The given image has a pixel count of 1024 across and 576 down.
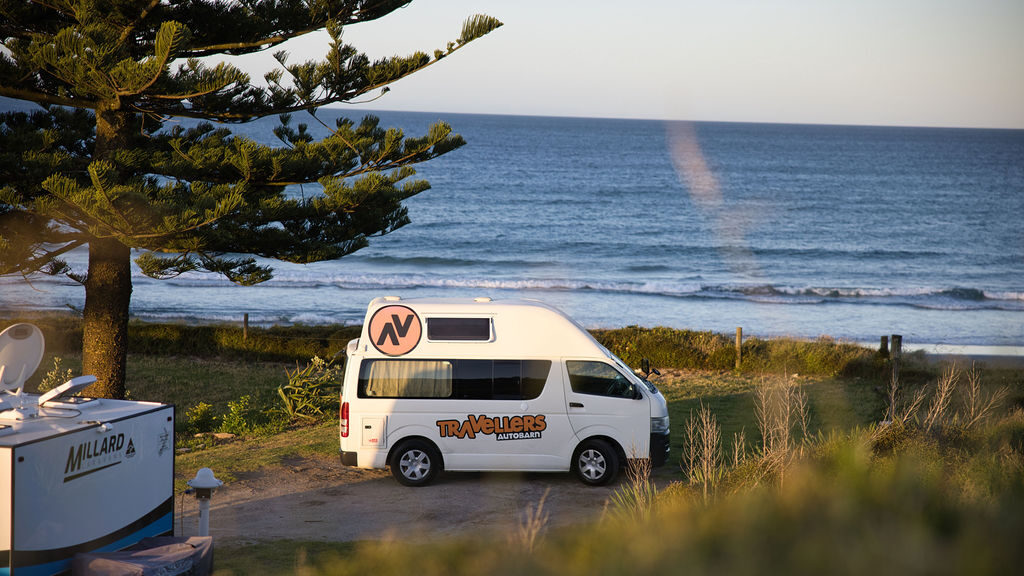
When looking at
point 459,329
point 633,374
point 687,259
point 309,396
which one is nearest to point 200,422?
point 309,396

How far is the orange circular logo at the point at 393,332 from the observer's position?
32.0 feet

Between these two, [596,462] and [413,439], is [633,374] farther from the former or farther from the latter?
[413,439]

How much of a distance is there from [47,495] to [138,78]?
6266 millimetres

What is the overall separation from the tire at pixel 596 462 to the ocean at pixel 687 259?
894 cm

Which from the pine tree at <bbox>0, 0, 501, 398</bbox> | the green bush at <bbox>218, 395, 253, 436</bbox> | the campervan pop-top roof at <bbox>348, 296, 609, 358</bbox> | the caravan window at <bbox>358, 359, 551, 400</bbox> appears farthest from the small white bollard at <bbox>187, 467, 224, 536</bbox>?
the green bush at <bbox>218, 395, 253, 436</bbox>

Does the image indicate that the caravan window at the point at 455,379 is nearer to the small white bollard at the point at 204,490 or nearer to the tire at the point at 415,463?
the tire at the point at 415,463

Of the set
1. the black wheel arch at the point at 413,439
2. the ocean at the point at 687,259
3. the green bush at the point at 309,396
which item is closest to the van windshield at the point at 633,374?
the black wheel arch at the point at 413,439

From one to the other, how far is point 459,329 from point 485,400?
0.89 metres

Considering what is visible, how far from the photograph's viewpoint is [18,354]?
6867mm

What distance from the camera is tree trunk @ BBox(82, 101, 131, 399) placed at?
38.2 ft

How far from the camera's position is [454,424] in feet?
32.0

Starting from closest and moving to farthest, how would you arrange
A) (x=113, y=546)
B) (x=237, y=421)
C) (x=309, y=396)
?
(x=113, y=546), (x=237, y=421), (x=309, y=396)

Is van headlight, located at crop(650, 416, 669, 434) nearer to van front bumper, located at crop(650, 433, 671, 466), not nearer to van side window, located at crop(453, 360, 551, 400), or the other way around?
van front bumper, located at crop(650, 433, 671, 466)

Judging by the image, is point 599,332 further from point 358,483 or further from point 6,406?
point 6,406
